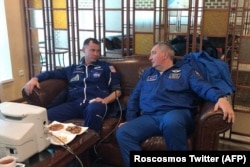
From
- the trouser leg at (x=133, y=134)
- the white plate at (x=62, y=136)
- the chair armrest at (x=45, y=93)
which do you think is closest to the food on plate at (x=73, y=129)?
the white plate at (x=62, y=136)

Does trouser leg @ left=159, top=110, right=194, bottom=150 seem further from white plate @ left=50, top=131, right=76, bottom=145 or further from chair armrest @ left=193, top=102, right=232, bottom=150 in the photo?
white plate @ left=50, top=131, right=76, bottom=145

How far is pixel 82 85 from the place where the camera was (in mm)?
2697

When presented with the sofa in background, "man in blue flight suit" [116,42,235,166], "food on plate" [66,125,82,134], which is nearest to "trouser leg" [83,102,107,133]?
the sofa in background

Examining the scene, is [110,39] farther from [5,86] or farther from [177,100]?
[5,86]

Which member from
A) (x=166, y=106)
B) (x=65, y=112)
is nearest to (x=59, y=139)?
(x=65, y=112)

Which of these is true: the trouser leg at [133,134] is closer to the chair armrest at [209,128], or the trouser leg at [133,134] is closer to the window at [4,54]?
the chair armrest at [209,128]

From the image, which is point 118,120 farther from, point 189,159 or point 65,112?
point 189,159

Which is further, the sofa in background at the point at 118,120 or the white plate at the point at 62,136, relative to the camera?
the sofa in background at the point at 118,120

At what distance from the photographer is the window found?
3.64 metres

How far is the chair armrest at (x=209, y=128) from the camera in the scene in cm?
190

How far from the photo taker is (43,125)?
1.61m

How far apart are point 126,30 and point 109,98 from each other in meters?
0.94

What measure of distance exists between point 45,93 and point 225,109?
5.48ft

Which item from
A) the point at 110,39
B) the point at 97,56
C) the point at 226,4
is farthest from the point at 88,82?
the point at 226,4
